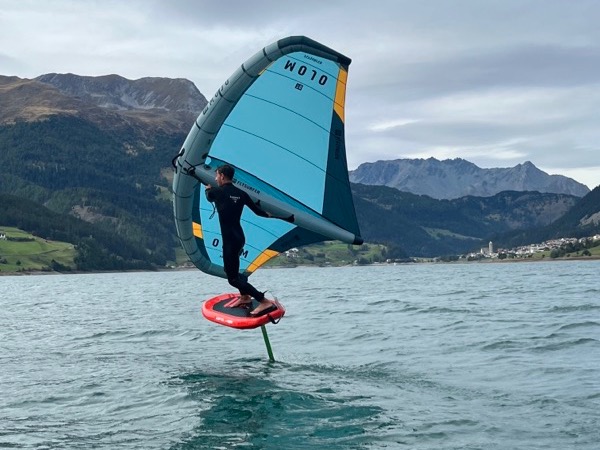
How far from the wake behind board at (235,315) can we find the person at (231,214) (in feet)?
0.74

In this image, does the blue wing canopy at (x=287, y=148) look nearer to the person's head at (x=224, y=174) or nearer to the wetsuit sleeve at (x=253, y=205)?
the wetsuit sleeve at (x=253, y=205)

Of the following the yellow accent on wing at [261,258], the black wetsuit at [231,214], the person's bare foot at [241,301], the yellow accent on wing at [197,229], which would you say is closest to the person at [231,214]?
the black wetsuit at [231,214]

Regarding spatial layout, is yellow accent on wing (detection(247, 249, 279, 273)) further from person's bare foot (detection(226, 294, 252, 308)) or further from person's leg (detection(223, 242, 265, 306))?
person's leg (detection(223, 242, 265, 306))

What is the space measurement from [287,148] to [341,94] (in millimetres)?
2334

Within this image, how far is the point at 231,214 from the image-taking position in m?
18.7

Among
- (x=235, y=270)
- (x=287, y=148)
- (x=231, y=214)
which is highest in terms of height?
(x=287, y=148)

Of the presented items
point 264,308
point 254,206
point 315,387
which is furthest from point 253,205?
point 315,387

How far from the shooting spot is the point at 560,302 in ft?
176

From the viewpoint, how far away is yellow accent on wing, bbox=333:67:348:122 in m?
20.9

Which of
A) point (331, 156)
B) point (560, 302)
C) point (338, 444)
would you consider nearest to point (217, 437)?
point (338, 444)

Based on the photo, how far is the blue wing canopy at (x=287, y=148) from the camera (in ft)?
67.6

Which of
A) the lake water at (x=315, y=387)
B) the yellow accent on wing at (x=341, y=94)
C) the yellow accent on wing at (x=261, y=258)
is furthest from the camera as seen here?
the yellow accent on wing at (x=261, y=258)

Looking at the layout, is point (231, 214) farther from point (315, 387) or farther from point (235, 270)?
point (315, 387)

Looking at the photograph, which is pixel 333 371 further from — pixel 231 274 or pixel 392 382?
pixel 231 274
